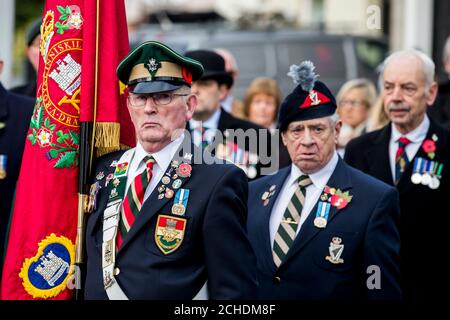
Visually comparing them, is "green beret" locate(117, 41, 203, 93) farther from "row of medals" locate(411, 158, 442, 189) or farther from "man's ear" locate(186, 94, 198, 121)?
"row of medals" locate(411, 158, 442, 189)

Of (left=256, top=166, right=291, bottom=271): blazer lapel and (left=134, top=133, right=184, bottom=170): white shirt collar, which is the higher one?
(left=134, top=133, right=184, bottom=170): white shirt collar

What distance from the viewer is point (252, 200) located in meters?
6.05

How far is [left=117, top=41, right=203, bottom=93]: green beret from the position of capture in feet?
16.2

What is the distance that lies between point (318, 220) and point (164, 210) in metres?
1.19

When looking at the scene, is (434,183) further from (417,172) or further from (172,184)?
(172,184)

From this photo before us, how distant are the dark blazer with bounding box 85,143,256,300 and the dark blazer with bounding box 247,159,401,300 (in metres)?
0.88

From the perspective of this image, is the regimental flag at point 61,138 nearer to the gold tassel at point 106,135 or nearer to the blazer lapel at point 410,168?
the gold tassel at point 106,135

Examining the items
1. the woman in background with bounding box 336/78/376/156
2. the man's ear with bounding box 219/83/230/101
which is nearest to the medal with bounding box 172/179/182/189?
the man's ear with bounding box 219/83/230/101

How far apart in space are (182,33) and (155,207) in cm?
1203

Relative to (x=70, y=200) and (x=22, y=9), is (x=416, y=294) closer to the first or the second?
(x=70, y=200)

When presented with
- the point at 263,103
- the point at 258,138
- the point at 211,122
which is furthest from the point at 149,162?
the point at 263,103

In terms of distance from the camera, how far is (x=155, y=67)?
195 inches
